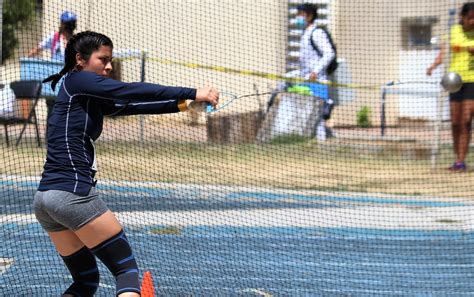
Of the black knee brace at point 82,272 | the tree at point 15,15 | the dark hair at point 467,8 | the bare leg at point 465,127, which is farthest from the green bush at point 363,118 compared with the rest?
the black knee brace at point 82,272

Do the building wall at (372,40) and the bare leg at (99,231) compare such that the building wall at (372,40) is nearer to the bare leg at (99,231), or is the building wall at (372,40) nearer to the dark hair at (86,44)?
the dark hair at (86,44)

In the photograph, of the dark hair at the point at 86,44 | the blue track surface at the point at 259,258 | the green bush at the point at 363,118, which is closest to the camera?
the dark hair at the point at 86,44

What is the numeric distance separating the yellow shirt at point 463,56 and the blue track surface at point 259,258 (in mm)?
2824

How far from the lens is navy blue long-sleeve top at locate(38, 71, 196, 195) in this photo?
435 centimetres

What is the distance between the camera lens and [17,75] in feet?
36.0

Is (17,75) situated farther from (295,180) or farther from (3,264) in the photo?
(3,264)

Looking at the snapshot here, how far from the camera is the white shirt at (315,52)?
41.2 ft

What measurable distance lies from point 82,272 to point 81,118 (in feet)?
2.56

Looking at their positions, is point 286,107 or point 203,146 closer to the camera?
point 203,146

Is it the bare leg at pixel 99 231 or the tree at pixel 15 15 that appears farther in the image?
the tree at pixel 15 15

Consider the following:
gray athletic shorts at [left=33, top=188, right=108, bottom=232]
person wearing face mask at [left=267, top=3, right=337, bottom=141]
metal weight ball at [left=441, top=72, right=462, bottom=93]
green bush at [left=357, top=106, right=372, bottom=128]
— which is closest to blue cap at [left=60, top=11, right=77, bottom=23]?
person wearing face mask at [left=267, top=3, right=337, bottom=141]

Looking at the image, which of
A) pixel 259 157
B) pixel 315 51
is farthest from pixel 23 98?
pixel 315 51

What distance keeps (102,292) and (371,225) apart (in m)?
3.66

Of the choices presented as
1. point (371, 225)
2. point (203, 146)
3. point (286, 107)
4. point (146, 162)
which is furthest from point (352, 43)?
point (371, 225)
